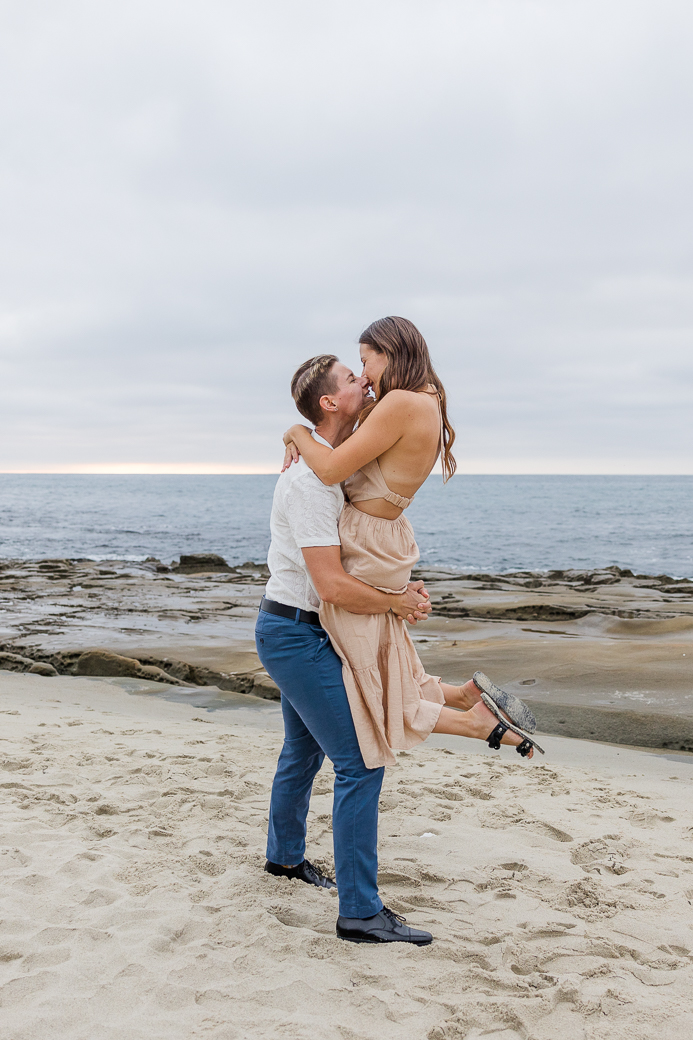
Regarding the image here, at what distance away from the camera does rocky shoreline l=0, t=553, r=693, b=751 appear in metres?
7.08

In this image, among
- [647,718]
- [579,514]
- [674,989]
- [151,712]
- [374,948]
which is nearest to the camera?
[674,989]

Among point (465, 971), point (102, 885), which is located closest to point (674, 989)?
point (465, 971)

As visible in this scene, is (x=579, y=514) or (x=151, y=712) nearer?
(x=151, y=712)

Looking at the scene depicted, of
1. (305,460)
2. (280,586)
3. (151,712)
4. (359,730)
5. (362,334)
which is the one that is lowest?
(151,712)

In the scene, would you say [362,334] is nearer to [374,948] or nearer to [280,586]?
[280,586]

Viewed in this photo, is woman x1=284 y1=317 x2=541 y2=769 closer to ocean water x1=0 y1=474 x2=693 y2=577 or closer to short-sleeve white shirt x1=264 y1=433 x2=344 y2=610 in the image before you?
short-sleeve white shirt x1=264 y1=433 x2=344 y2=610

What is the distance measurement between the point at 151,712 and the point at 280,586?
4.47 metres

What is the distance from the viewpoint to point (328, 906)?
10.8 ft

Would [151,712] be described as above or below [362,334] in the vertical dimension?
below

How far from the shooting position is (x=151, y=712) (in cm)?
697

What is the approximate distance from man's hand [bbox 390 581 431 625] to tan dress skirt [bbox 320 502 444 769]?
0.16 ft

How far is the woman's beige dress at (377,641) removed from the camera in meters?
2.92

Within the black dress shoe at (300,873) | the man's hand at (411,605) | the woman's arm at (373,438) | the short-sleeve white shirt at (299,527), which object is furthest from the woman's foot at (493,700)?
the woman's arm at (373,438)

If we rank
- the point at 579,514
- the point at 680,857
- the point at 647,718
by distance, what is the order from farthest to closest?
the point at 579,514, the point at 647,718, the point at 680,857
